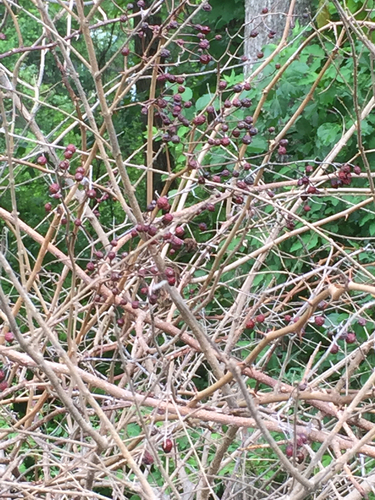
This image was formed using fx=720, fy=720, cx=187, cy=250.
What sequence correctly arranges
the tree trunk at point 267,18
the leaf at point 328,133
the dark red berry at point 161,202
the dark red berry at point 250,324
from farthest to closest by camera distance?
1. the tree trunk at point 267,18
2. the leaf at point 328,133
3. the dark red berry at point 250,324
4. the dark red berry at point 161,202

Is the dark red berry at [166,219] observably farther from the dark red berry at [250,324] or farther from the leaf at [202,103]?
the leaf at [202,103]

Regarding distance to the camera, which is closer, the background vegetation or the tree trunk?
the background vegetation

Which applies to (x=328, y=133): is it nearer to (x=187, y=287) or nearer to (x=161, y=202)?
(x=187, y=287)

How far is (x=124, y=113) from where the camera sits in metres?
9.18

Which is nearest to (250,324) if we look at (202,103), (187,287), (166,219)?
(166,219)

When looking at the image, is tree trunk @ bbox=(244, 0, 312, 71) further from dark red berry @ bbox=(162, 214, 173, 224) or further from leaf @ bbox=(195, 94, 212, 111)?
dark red berry @ bbox=(162, 214, 173, 224)

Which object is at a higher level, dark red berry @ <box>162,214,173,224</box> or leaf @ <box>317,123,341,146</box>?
dark red berry @ <box>162,214,173,224</box>

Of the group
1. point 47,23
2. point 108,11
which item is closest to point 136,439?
point 47,23

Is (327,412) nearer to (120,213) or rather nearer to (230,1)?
(230,1)

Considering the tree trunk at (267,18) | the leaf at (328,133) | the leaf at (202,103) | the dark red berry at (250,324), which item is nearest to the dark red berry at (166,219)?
the dark red berry at (250,324)

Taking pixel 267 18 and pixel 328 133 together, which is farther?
pixel 267 18

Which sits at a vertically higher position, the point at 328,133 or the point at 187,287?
the point at 328,133

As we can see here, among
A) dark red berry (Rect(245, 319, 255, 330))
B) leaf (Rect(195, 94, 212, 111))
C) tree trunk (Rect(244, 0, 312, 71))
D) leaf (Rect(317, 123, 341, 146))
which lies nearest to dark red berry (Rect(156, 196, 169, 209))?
dark red berry (Rect(245, 319, 255, 330))

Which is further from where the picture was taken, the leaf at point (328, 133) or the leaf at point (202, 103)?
the leaf at point (328, 133)
